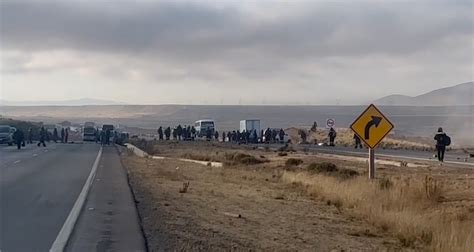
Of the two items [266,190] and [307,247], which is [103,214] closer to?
[307,247]

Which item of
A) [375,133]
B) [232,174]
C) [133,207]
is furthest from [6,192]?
[232,174]

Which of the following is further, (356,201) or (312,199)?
(312,199)

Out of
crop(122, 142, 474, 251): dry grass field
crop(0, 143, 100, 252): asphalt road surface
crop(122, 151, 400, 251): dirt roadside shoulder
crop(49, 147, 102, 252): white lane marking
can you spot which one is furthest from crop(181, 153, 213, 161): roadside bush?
crop(49, 147, 102, 252): white lane marking

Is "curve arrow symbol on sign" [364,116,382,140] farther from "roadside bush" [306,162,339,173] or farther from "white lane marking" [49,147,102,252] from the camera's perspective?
"roadside bush" [306,162,339,173]

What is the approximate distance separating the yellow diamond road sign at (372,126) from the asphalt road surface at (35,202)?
319 inches

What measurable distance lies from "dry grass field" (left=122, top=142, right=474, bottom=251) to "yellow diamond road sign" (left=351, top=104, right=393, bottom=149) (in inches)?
54.0

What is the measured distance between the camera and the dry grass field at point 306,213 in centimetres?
1375

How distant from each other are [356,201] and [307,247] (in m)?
7.32

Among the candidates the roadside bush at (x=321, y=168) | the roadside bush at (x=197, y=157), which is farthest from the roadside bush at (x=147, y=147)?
the roadside bush at (x=321, y=168)

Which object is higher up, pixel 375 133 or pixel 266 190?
pixel 375 133

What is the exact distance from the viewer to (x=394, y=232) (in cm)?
1548

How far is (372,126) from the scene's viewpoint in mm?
22391

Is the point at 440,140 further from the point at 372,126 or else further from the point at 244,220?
the point at 244,220

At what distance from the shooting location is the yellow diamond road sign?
877 inches
